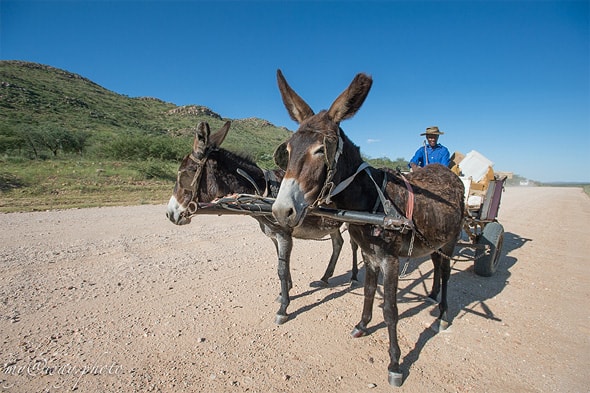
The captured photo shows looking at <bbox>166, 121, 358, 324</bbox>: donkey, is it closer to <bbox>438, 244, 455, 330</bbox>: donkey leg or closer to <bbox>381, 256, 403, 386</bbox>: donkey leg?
<bbox>381, 256, 403, 386</bbox>: donkey leg

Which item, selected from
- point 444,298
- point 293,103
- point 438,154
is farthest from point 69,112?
point 444,298

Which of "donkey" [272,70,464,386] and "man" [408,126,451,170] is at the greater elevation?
"man" [408,126,451,170]

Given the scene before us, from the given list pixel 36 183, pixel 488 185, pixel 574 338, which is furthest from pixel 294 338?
pixel 36 183

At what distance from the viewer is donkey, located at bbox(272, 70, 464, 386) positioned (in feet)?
7.04

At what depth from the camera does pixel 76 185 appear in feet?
49.5

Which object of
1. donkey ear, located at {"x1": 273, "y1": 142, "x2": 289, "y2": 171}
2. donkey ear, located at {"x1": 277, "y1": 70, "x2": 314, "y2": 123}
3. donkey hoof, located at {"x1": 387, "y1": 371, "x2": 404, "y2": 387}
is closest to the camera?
donkey ear, located at {"x1": 273, "y1": 142, "x2": 289, "y2": 171}

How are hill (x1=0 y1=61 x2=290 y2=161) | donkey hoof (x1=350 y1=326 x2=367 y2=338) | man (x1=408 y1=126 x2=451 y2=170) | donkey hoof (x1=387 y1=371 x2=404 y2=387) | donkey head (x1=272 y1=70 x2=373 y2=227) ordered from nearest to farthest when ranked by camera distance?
donkey head (x1=272 y1=70 x2=373 y2=227), donkey hoof (x1=387 y1=371 x2=404 y2=387), donkey hoof (x1=350 y1=326 x2=367 y2=338), man (x1=408 y1=126 x2=451 y2=170), hill (x1=0 y1=61 x2=290 y2=161)

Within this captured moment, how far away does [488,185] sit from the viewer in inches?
207

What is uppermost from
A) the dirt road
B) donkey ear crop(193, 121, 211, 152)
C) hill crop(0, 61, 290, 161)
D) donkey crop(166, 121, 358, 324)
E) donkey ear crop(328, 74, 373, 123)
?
hill crop(0, 61, 290, 161)

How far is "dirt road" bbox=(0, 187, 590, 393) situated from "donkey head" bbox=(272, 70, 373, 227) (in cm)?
192

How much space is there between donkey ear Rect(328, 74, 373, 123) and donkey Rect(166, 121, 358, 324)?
186 centimetres

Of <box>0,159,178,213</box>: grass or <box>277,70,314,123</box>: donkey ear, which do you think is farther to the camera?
<box>0,159,178,213</box>: grass

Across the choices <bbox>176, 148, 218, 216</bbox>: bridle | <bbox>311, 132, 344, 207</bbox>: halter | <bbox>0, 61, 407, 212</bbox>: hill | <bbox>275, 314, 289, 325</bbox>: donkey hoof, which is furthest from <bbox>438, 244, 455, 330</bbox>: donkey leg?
<bbox>176, 148, 218, 216</bbox>: bridle

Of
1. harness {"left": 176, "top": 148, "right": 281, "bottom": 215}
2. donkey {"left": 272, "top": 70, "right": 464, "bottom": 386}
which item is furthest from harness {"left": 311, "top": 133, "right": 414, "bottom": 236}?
harness {"left": 176, "top": 148, "right": 281, "bottom": 215}
